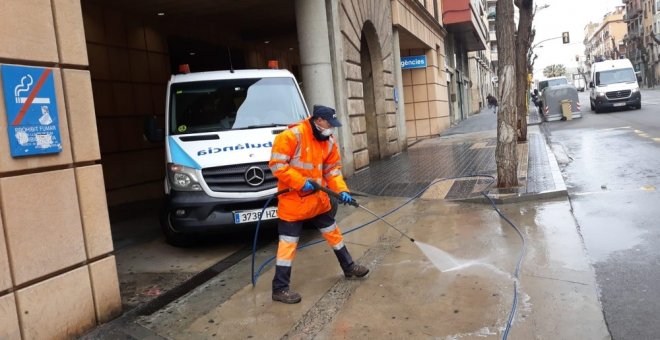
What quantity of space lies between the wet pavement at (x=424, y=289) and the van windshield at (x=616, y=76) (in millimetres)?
20821

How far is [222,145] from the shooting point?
256 inches

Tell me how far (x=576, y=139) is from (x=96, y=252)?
15029 millimetres

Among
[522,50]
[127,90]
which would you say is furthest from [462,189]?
[522,50]

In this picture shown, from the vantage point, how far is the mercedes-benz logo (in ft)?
20.6

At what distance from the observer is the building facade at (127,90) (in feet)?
12.2

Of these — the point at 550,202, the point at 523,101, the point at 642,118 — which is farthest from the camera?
the point at 642,118

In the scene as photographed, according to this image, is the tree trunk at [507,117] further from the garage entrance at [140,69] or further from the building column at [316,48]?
the garage entrance at [140,69]

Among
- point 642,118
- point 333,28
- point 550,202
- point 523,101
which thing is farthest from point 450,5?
point 550,202

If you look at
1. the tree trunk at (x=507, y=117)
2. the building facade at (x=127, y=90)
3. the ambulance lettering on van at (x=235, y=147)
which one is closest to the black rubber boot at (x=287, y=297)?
the building facade at (x=127, y=90)

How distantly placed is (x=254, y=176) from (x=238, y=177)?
0.19m

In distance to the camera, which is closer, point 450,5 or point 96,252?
point 96,252

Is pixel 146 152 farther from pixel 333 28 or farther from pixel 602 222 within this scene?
pixel 602 222

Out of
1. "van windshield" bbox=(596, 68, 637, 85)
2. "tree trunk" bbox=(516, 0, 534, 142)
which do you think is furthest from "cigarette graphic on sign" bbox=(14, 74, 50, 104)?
"van windshield" bbox=(596, 68, 637, 85)

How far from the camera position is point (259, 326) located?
4242mm
